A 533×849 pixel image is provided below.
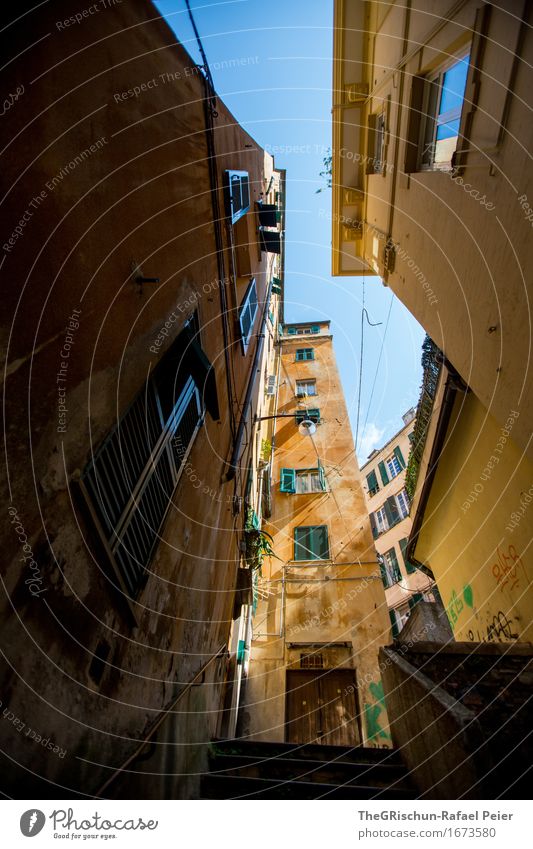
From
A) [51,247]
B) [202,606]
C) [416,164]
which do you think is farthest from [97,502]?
[416,164]

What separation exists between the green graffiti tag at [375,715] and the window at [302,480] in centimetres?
686

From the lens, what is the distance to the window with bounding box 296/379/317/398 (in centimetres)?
1938

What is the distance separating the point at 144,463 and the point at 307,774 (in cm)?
379

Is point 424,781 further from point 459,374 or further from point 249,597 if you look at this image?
point 249,597

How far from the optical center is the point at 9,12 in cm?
164

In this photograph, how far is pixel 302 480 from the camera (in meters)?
15.1

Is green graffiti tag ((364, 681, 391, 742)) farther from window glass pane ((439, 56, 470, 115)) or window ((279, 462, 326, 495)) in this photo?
window glass pane ((439, 56, 470, 115))

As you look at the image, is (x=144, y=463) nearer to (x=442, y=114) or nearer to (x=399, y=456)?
(x=442, y=114)

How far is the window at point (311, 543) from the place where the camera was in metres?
12.4

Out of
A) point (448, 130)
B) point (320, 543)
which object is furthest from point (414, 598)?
point (448, 130)

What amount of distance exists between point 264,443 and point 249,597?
664 centimetres

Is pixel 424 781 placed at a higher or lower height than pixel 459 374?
lower

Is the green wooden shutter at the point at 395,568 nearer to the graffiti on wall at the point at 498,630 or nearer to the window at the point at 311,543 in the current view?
the window at the point at 311,543

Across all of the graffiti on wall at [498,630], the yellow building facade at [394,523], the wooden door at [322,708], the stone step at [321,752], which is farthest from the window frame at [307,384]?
the stone step at [321,752]
